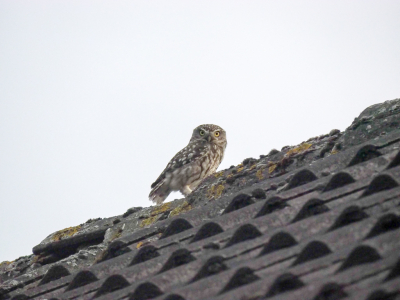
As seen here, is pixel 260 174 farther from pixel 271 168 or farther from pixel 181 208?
pixel 181 208

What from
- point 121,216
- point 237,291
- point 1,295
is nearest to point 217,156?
point 121,216

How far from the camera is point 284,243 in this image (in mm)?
Answer: 2920

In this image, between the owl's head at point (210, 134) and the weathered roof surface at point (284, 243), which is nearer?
the weathered roof surface at point (284, 243)

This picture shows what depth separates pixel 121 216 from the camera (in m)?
6.34

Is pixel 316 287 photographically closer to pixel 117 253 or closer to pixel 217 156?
pixel 117 253

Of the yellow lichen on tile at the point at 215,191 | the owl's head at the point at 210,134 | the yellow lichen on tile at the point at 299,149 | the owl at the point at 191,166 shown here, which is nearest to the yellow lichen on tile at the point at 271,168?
the yellow lichen on tile at the point at 299,149

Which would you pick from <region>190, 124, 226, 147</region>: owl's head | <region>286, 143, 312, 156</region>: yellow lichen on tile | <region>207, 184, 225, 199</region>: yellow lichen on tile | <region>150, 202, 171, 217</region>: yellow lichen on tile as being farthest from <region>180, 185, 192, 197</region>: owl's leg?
<region>286, 143, 312, 156</region>: yellow lichen on tile

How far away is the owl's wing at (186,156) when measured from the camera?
11398 mm

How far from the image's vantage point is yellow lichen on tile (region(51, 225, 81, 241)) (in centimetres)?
663

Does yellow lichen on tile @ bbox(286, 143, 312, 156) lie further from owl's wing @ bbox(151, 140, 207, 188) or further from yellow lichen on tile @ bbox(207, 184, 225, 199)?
owl's wing @ bbox(151, 140, 207, 188)

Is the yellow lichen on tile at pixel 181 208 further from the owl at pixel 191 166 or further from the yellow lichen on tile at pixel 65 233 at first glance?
the owl at pixel 191 166

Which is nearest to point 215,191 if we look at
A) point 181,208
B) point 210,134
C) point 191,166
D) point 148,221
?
point 181,208

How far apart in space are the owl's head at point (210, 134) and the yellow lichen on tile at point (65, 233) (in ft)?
19.4

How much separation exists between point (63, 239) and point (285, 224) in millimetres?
3293
